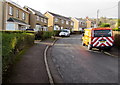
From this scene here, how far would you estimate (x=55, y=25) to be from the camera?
173ft

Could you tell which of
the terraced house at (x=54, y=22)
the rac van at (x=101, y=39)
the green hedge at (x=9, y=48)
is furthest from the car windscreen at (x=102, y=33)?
the terraced house at (x=54, y=22)

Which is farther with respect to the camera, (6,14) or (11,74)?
(6,14)

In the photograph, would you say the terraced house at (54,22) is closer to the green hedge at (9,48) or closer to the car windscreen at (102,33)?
the car windscreen at (102,33)

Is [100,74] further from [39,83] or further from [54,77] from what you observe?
[39,83]

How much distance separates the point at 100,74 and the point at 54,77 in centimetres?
199

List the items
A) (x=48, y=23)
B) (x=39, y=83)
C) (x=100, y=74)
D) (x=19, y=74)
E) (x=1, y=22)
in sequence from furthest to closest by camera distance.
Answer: (x=48, y=23)
(x=1, y=22)
(x=100, y=74)
(x=19, y=74)
(x=39, y=83)

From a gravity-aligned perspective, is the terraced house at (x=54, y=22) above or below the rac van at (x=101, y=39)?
above

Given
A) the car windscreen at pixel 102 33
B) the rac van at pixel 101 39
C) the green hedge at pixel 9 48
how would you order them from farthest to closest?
1. the car windscreen at pixel 102 33
2. the rac van at pixel 101 39
3. the green hedge at pixel 9 48

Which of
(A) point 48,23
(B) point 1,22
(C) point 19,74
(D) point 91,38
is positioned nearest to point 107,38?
(D) point 91,38

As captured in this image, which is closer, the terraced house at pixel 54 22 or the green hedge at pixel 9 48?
the green hedge at pixel 9 48

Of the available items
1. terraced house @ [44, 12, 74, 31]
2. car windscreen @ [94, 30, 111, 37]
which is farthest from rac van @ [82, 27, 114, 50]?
terraced house @ [44, 12, 74, 31]

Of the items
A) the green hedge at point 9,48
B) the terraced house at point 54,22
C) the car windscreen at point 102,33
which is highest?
the terraced house at point 54,22

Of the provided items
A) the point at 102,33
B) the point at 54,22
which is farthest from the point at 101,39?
the point at 54,22

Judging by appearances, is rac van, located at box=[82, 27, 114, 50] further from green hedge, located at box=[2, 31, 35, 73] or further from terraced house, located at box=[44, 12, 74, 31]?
terraced house, located at box=[44, 12, 74, 31]
